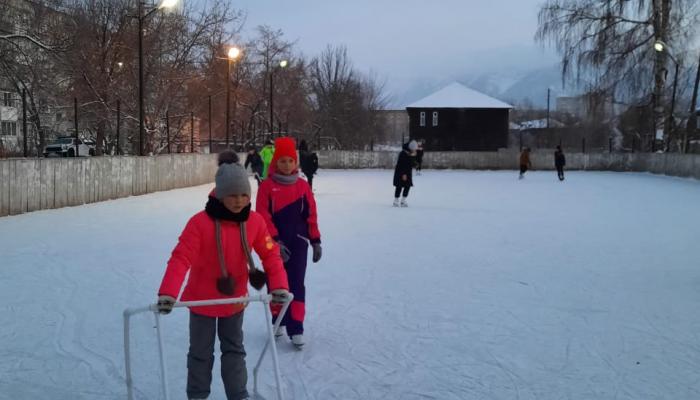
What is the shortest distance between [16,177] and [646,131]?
34116 millimetres

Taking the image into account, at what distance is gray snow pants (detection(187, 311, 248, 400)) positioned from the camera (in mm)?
3486

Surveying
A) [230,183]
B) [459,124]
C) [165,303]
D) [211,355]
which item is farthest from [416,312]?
[459,124]

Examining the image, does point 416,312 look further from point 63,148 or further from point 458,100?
point 458,100

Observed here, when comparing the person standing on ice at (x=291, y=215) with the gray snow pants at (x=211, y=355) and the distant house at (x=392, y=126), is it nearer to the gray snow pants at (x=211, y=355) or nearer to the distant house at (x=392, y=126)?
the gray snow pants at (x=211, y=355)

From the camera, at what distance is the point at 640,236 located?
37.0ft

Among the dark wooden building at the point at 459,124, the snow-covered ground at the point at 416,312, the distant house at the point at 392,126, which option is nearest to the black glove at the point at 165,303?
the snow-covered ground at the point at 416,312

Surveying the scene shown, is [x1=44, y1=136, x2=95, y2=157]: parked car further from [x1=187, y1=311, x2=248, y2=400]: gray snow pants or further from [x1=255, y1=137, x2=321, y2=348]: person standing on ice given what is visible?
[x1=187, y1=311, x2=248, y2=400]: gray snow pants

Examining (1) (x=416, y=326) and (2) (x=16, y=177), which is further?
(2) (x=16, y=177)

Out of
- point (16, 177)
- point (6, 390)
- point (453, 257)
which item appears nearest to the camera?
point (6, 390)

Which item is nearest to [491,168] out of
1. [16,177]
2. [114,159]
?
[114,159]

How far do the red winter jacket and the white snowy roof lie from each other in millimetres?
56432

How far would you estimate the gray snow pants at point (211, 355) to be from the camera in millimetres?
3486

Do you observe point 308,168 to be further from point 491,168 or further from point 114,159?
point 491,168

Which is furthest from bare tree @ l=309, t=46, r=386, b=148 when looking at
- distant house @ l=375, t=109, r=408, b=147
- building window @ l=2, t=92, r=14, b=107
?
building window @ l=2, t=92, r=14, b=107
